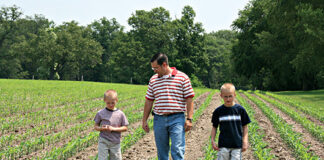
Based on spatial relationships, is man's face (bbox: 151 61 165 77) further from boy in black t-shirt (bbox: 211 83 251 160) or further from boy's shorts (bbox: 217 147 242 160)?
boy's shorts (bbox: 217 147 242 160)

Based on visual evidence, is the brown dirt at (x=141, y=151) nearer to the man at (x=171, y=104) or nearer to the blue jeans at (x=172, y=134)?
the blue jeans at (x=172, y=134)

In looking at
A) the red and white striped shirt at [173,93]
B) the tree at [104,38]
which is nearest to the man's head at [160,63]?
the red and white striped shirt at [173,93]

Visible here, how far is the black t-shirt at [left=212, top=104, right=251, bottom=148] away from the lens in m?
3.89

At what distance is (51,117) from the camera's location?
12719mm

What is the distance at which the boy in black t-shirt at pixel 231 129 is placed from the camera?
389 centimetres

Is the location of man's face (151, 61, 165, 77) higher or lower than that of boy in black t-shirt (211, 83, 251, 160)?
higher

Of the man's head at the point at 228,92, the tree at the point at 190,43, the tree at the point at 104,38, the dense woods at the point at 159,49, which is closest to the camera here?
the man's head at the point at 228,92

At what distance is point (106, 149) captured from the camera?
4.53 metres

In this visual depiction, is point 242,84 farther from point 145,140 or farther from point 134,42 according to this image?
point 145,140

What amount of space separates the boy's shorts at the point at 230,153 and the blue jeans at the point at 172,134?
0.59 meters

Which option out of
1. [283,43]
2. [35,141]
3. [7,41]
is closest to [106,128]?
[35,141]

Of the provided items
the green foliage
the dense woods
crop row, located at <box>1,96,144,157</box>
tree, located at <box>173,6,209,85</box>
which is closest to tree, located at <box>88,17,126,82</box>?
the dense woods

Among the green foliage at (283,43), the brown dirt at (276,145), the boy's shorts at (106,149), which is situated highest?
the green foliage at (283,43)

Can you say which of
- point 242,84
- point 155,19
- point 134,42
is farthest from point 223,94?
point 242,84
